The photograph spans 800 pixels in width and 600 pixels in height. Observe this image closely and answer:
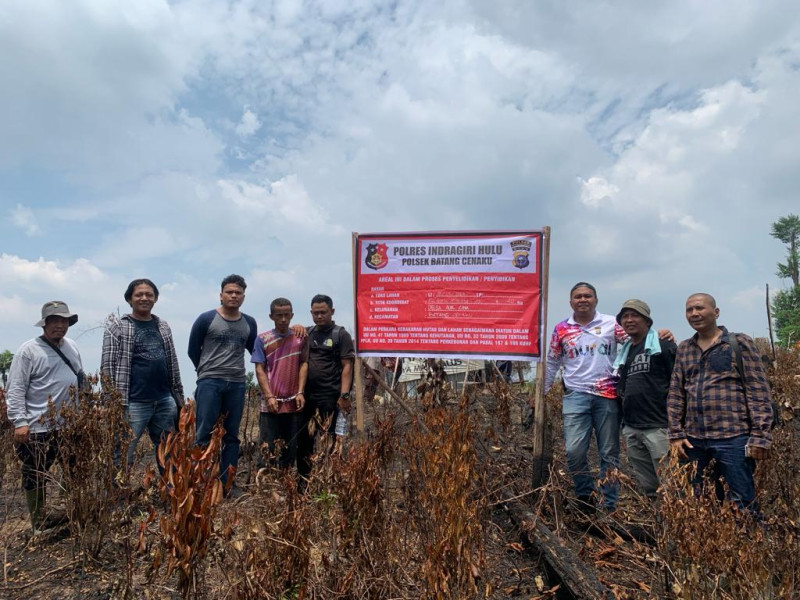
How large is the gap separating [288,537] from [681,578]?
1.75 metres

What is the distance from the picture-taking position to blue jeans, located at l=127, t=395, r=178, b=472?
160 inches

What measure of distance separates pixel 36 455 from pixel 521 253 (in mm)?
3868

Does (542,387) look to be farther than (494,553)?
Yes

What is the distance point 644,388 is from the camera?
3.78m

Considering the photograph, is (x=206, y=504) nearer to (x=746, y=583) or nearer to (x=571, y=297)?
(x=746, y=583)

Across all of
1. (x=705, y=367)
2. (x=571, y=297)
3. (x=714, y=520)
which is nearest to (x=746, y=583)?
(x=714, y=520)

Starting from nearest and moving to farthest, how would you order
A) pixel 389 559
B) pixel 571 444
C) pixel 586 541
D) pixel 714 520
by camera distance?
pixel 714 520 < pixel 389 559 < pixel 586 541 < pixel 571 444

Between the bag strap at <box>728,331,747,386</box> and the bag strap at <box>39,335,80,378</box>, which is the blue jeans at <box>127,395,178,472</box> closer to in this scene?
the bag strap at <box>39,335,80,378</box>

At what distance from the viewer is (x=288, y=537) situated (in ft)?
7.87

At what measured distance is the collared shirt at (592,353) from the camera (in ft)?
13.2

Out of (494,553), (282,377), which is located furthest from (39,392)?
(494,553)

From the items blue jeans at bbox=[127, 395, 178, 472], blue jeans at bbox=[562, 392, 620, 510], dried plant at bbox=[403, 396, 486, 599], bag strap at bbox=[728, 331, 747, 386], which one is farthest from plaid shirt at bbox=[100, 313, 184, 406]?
bag strap at bbox=[728, 331, 747, 386]

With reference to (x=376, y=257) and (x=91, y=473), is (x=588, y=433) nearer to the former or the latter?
(x=376, y=257)

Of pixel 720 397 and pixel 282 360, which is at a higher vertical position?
pixel 282 360
